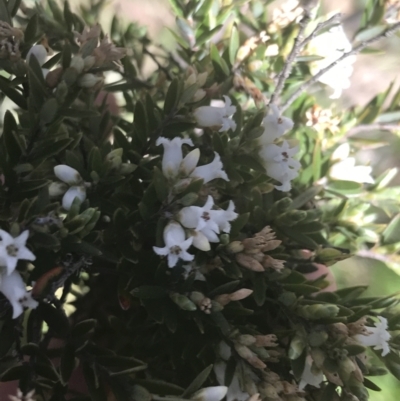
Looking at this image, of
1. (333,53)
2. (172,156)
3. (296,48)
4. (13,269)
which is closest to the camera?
(13,269)

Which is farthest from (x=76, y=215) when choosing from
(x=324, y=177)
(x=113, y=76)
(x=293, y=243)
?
(x=113, y=76)

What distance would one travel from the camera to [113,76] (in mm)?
1014

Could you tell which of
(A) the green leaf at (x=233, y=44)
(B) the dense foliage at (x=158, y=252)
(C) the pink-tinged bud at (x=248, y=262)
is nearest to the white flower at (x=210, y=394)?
(B) the dense foliage at (x=158, y=252)

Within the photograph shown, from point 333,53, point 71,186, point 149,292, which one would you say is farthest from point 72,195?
point 333,53

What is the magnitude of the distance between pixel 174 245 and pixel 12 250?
13 centimetres

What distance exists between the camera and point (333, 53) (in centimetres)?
67

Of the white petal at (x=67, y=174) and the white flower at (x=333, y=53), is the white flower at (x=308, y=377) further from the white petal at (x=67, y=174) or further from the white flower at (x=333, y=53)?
the white flower at (x=333, y=53)

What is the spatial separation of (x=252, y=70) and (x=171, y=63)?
0.53ft

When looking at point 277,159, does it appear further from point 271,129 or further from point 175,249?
point 175,249

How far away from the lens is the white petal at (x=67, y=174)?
39cm

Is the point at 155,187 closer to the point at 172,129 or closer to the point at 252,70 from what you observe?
the point at 172,129

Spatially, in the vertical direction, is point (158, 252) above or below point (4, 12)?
below

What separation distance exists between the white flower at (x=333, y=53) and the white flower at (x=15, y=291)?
53 cm

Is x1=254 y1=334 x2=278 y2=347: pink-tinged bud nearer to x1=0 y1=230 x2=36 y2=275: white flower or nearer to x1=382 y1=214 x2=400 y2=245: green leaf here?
x1=0 y1=230 x2=36 y2=275: white flower
